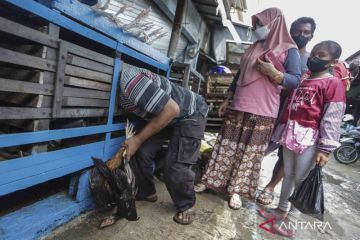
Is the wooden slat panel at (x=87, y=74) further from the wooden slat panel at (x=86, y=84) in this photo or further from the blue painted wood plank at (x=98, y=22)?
the blue painted wood plank at (x=98, y=22)

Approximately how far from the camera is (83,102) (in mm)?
1780

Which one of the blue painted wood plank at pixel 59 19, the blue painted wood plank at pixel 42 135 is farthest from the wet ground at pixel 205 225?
the blue painted wood plank at pixel 59 19

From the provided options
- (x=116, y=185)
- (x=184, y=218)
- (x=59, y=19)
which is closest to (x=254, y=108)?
(x=184, y=218)

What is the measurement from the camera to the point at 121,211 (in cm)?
188

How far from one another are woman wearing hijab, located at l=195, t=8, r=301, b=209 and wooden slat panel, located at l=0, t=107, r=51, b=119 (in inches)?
72.5

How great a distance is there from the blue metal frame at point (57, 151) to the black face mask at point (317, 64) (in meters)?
1.65

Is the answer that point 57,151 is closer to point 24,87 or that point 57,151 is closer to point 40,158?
point 40,158

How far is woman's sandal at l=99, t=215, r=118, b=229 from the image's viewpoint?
191 centimetres

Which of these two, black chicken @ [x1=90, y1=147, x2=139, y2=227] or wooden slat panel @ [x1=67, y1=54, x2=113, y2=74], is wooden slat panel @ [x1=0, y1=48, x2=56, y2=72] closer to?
wooden slat panel @ [x1=67, y1=54, x2=113, y2=74]

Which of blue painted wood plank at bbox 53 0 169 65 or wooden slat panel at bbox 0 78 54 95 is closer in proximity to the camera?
wooden slat panel at bbox 0 78 54 95

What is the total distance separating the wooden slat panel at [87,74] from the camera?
159cm

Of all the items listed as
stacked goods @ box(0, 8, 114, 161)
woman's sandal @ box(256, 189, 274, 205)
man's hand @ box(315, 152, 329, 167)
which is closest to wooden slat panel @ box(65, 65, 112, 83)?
stacked goods @ box(0, 8, 114, 161)

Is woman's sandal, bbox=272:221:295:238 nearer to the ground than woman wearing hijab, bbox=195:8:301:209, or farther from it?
nearer to the ground

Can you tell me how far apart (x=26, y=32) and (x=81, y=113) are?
672mm
